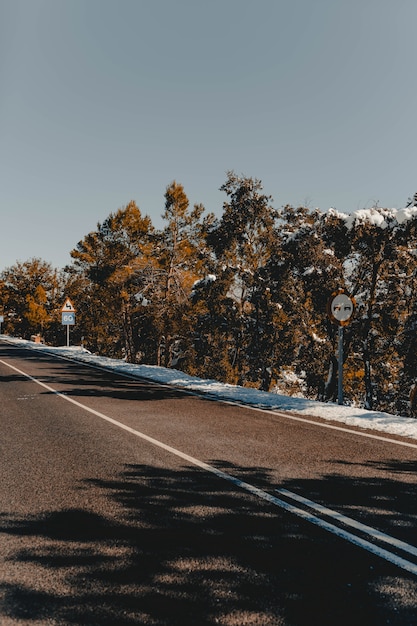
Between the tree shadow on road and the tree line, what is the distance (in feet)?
53.1

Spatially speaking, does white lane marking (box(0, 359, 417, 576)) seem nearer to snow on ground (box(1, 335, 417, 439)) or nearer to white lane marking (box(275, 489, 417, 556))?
white lane marking (box(275, 489, 417, 556))

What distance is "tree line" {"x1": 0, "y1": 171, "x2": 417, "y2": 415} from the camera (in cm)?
1933

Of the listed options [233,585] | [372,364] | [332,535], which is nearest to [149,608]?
[233,585]

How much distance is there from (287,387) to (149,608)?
30.1m

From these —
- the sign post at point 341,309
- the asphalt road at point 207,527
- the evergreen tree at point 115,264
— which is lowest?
the asphalt road at point 207,527

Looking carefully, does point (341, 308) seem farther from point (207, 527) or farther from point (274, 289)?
point (274, 289)

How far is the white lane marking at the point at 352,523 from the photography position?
322 cm

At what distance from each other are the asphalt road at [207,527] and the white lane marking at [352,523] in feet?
0.05

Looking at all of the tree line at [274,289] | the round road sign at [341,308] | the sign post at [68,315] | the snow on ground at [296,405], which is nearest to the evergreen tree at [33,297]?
the tree line at [274,289]

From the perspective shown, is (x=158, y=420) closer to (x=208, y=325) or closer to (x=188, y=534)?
(x=188, y=534)

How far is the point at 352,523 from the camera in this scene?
3.62m

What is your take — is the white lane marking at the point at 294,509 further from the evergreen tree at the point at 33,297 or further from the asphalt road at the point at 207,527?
the evergreen tree at the point at 33,297

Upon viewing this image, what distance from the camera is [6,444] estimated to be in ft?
21.1

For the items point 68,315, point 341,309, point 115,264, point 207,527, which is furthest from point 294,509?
point 115,264
